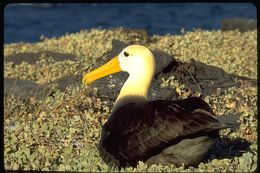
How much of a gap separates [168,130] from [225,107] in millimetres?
3472

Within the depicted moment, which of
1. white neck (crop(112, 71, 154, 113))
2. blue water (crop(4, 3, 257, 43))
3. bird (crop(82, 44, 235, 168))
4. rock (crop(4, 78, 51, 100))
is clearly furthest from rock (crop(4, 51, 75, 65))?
blue water (crop(4, 3, 257, 43))

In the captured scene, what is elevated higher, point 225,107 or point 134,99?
point 134,99

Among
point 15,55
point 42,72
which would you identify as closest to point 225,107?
point 42,72

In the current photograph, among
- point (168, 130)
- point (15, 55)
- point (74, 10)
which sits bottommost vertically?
point (74, 10)

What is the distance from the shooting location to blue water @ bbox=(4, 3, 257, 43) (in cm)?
4106

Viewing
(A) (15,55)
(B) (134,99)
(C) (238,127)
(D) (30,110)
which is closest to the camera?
(B) (134,99)

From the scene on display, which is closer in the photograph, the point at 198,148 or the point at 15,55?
the point at 198,148

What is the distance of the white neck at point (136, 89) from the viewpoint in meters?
6.68

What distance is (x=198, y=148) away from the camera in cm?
609

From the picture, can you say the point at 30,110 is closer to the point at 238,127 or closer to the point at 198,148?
the point at 238,127

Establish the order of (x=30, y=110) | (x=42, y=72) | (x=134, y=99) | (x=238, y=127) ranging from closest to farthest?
(x=134, y=99) < (x=238, y=127) < (x=30, y=110) < (x=42, y=72)

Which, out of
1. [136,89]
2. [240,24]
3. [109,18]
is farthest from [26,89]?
[109,18]

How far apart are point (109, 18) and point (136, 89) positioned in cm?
4474

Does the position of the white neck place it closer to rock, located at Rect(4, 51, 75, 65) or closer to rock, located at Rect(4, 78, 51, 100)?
rock, located at Rect(4, 78, 51, 100)
